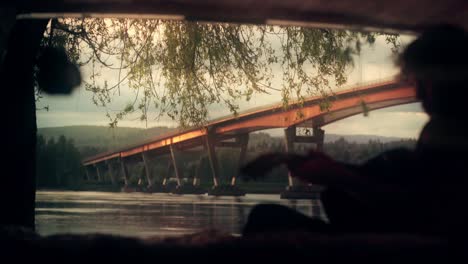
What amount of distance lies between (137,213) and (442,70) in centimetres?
667

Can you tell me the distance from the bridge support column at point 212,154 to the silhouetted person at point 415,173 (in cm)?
334

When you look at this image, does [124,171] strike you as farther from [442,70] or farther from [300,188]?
[442,70]

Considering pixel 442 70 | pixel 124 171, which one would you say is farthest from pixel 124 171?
pixel 442 70

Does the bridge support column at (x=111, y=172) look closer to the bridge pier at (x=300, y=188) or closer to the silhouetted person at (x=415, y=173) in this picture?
the bridge pier at (x=300, y=188)

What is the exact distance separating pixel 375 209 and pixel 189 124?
5591 mm

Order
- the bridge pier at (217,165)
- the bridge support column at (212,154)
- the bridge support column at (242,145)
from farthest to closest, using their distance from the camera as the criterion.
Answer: the bridge support column at (212,154)
the bridge pier at (217,165)
the bridge support column at (242,145)

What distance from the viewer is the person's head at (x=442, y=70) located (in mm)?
2648

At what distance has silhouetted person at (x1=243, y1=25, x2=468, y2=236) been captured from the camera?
7.64 ft

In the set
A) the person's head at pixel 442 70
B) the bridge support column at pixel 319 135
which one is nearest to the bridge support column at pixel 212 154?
the bridge support column at pixel 319 135

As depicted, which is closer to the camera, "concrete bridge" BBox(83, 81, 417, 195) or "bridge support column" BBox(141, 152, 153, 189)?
"concrete bridge" BBox(83, 81, 417, 195)

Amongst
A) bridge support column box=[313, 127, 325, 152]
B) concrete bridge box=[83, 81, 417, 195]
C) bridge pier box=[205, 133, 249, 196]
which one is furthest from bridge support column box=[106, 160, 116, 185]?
bridge support column box=[313, 127, 325, 152]

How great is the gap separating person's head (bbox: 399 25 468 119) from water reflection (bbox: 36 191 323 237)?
6.79 ft

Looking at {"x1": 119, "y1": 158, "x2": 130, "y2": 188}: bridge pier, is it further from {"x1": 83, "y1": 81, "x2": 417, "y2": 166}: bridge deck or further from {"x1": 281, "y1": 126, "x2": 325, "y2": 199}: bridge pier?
{"x1": 281, "y1": 126, "x2": 325, "y2": 199}: bridge pier

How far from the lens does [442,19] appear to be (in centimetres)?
339
